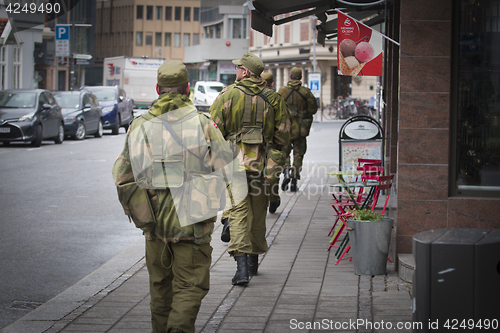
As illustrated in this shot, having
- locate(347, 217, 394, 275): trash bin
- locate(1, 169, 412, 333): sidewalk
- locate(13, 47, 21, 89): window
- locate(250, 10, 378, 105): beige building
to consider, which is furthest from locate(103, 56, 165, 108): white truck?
locate(347, 217, 394, 275): trash bin

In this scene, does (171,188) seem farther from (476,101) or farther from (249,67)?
(476,101)

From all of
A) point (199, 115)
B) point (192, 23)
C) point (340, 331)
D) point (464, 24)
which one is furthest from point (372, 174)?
point (192, 23)

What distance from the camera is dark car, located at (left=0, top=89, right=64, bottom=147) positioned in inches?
761

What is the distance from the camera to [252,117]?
5891mm

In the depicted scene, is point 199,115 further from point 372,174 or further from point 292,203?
point 292,203

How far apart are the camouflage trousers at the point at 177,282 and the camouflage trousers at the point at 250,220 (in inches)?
63.9

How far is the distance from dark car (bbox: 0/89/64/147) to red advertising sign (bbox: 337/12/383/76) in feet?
45.9

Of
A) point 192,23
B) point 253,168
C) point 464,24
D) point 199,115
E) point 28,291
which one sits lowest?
point 28,291

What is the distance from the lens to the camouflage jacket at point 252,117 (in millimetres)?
5879

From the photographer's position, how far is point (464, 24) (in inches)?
224

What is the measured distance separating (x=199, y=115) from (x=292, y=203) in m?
6.47

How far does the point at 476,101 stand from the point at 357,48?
6.22 feet

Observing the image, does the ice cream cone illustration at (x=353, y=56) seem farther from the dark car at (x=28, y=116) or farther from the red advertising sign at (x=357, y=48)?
the dark car at (x=28, y=116)

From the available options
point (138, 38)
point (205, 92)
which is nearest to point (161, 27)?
point (138, 38)
